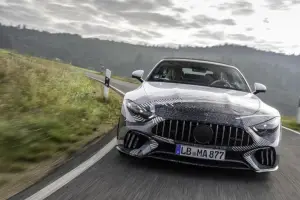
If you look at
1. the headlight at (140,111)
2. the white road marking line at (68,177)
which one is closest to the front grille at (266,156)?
the headlight at (140,111)

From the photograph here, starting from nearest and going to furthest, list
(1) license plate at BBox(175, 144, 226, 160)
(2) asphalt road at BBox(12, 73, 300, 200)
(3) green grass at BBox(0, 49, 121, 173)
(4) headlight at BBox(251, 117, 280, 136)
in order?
(2) asphalt road at BBox(12, 73, 300, 200), (1) license plate at BBox(175, 144, 226, 160), (4) headlight at BBox(251, 117, 280, 136), (3) green grass at BBox(0, 49, 121, 173)

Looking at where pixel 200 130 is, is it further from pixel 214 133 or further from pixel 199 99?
pixel 199 99

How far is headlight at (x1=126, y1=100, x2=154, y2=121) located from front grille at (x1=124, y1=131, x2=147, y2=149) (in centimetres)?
18

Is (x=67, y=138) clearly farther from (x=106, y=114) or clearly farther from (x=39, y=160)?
(x=106, y=114)

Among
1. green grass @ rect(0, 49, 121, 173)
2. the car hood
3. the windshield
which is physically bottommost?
green grass @ rect(0, 49, 121, 173)

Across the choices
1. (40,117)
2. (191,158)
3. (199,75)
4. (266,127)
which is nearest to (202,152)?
(191,158)

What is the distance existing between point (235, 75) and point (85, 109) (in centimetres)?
355

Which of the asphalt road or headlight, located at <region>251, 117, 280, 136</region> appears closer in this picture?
the asphalt road

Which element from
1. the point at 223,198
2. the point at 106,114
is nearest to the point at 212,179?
the point at 223,198

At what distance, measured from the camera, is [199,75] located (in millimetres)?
6211

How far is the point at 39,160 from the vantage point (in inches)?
181

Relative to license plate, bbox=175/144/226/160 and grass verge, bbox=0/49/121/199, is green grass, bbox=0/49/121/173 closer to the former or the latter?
grass verge, bbox=0/49/121/199

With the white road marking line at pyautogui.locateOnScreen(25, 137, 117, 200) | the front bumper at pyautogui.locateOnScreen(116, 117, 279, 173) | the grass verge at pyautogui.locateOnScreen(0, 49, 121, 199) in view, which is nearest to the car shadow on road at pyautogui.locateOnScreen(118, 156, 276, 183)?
the front bumper at pyautogui.locateOnScreen(116, 117, 279, 173)

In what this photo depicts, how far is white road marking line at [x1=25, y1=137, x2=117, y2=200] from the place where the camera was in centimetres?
334
